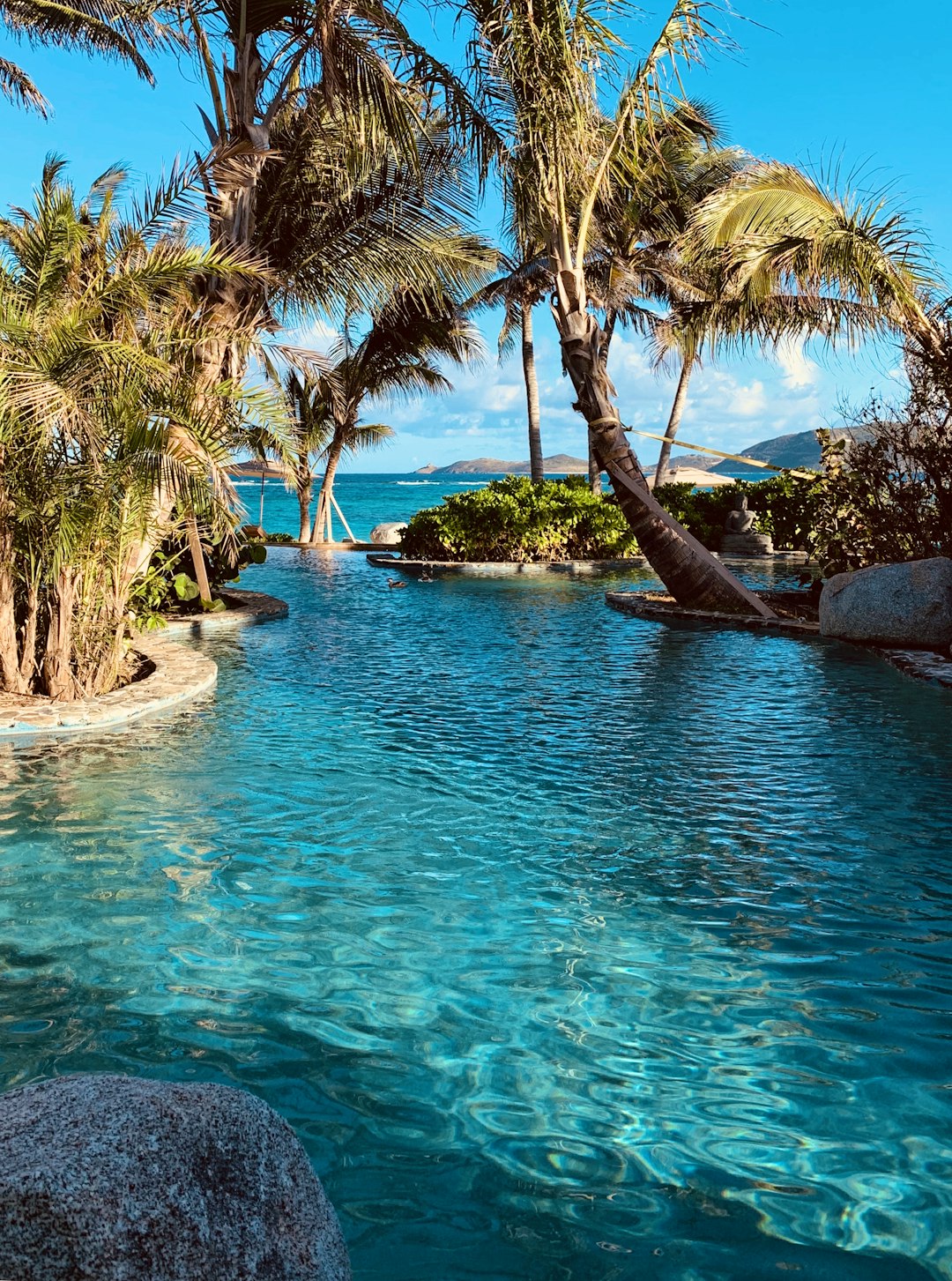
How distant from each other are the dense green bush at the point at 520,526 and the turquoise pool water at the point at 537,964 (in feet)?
47.4

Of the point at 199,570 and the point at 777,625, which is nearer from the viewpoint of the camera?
the point at 777,625

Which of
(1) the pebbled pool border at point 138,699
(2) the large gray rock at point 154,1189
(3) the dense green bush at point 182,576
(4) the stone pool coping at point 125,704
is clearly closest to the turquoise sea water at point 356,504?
(3) the dense green bush at point 182,576

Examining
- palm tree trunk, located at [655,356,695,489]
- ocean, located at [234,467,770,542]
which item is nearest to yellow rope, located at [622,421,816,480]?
palm tree trunk, located at [655,356,695,489]

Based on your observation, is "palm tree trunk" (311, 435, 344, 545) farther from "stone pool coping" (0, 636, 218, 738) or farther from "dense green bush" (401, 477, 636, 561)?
"stone pool coping" (0, 636, 218, 738)

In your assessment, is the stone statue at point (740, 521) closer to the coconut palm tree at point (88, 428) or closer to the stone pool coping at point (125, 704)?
the stone pool coping at point (125, 704)

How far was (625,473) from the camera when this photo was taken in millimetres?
14594

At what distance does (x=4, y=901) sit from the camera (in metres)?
4.77

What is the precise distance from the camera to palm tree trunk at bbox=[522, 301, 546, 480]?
92.2 ft

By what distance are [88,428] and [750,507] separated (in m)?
22.9

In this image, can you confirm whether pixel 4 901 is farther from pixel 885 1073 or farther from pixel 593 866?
pixel 885 1073

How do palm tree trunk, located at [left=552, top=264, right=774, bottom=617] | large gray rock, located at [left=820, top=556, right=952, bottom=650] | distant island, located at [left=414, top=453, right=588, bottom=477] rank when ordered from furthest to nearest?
distant island, located at [left=414, top=453, right=588, bottom=477] < palm tree trunk, located at [left=552, top=264, right=774, bottom=617] < large gray rock, located at [left=820, top=556, right=952, bottom=650]

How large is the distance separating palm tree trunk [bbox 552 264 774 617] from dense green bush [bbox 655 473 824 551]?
11.2 metres

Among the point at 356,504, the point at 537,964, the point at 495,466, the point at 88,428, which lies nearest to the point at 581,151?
the point at 88,428

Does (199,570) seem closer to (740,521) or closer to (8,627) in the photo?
(8,627)
